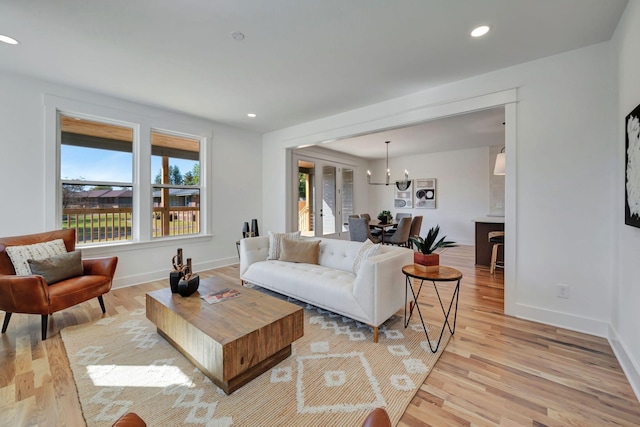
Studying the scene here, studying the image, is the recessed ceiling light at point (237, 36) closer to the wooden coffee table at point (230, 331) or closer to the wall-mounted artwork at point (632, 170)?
the wooden coffee table at point (230, 331)

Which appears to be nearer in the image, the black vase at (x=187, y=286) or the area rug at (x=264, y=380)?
the area rug at (x=264, y=380)

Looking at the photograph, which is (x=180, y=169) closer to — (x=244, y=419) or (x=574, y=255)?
(x=244, y=419)

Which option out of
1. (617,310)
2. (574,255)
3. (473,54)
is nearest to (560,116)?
(473,54)

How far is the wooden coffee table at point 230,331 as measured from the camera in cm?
166

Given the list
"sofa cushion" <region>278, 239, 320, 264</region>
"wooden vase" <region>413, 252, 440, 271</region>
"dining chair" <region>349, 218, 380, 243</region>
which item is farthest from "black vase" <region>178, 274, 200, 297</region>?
"dining chair" <region>349, 218, 380, 243</region>

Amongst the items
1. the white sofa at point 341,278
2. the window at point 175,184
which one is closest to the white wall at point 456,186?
the white sofa at point 341,278

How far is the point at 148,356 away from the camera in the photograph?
2090 mm

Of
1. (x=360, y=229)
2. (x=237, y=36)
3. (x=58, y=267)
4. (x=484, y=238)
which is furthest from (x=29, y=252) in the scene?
(x=484, y=238)

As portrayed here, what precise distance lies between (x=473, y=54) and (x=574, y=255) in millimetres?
2143

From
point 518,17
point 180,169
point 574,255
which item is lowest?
point 574,255

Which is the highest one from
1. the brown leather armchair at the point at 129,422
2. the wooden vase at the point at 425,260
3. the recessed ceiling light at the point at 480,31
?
the recessed ceiling light at the point at 480,31

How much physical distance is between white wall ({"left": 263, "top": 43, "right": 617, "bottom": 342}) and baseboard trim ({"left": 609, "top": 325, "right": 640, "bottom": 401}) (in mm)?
190

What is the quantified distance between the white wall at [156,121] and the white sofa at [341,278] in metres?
1.61

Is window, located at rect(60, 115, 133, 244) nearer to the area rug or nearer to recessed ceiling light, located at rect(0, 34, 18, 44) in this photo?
recessed ceiling light, located at rect(0, 34, 18, 44)
